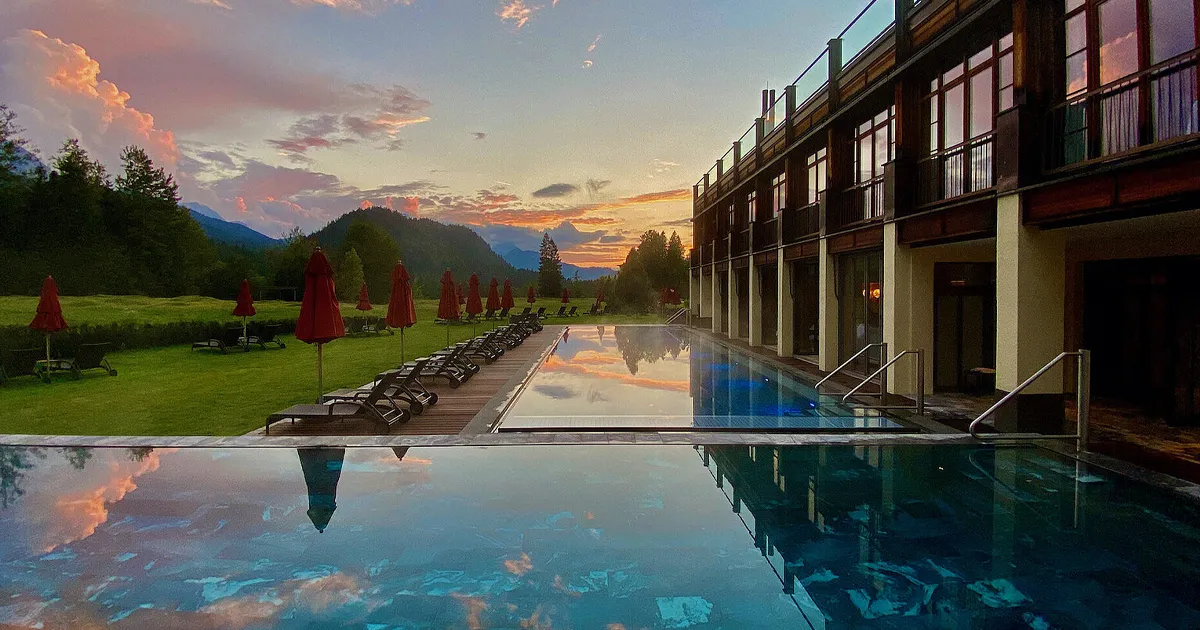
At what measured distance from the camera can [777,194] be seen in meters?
20.2

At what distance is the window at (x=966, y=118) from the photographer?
933cm

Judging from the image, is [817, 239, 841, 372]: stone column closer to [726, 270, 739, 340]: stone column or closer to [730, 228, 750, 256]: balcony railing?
[730, 228, 750, 256]: balcony railing

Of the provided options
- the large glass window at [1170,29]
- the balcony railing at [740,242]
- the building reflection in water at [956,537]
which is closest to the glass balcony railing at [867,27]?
the large glass window at [1170,29]

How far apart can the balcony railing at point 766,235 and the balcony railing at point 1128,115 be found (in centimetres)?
1007

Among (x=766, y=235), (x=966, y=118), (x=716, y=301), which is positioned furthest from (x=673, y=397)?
(x=716, y=301)

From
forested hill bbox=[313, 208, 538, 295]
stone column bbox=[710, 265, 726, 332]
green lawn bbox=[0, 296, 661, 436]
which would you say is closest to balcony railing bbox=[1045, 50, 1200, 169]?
green lawn bbox=[0, 296, 661, 436]

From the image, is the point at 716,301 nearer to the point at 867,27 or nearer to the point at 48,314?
the point at 867,27

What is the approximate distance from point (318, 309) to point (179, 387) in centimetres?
858

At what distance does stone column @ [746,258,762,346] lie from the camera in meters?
20.5

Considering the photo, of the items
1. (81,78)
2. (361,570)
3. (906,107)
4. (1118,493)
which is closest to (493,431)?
(361,570)

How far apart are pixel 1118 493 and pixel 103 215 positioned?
5380 cm

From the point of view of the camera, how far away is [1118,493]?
5.69m

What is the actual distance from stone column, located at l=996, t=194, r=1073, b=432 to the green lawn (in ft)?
37.2

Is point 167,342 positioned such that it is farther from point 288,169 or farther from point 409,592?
point 288,169
